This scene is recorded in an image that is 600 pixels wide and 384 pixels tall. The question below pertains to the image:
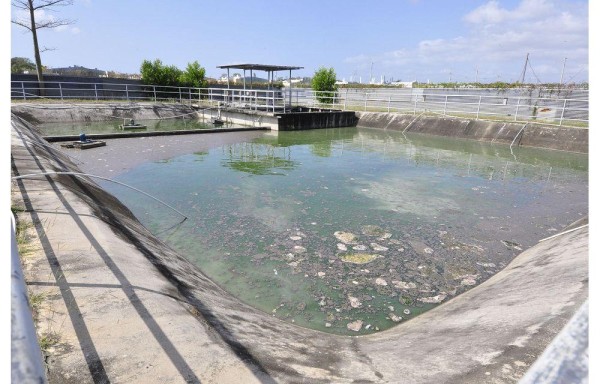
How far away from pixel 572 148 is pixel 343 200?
38.9 feet

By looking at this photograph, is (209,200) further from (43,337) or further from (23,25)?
(23,25)

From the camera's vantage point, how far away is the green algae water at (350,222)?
12.6ft

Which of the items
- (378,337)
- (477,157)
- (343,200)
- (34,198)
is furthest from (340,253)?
(477,157)

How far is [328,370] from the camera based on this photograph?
2197mm

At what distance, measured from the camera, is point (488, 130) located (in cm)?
1566

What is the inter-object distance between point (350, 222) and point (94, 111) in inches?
710

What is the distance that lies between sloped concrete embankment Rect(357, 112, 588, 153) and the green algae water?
2784 millimetres

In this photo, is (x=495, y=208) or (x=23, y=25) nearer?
(x=495, y=208)

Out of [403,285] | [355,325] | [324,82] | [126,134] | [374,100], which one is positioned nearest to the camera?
[355,325]

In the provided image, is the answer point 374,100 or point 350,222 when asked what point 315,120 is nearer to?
point 374,100

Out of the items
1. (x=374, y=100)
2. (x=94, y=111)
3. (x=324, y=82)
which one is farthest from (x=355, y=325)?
(x=324, y=82)

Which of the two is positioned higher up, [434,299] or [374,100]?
[374,100]

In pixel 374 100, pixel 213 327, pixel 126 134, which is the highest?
pixel 374 100

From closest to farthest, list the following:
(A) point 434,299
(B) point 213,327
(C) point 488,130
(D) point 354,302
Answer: (B) point 213,327, (D) point 354,302, (A) point 434,299, (C) point 488,130
